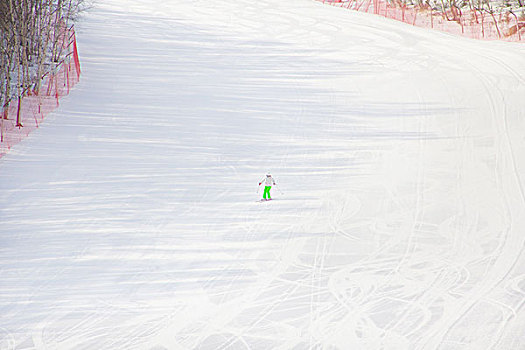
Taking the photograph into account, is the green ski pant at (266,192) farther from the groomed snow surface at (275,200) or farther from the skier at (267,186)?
the groomed snow surface at (275,200)

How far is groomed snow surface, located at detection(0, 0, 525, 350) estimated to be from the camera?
9.20 meters

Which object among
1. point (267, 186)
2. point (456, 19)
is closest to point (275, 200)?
point (267, 186)

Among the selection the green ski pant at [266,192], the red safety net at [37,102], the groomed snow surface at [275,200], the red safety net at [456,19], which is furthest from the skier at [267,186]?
the red safety net at [456,19]

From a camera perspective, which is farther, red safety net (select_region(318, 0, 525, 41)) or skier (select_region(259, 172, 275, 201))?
red safety net (select_region(318, 0, 525, 41))

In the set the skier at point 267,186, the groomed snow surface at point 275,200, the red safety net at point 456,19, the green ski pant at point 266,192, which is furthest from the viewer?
the red safety net at point 456,19

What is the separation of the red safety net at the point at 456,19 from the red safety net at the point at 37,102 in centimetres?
1130

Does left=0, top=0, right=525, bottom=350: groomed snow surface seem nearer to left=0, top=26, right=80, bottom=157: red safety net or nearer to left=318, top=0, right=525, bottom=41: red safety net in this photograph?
left=0, top=26, right=80, bottom=157: red safety net

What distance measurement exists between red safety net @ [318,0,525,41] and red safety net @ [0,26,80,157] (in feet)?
37.1

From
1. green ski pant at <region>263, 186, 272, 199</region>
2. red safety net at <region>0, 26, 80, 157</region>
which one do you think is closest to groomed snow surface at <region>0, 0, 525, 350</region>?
green ski pant at <region>263, 186, 272, 199</region>

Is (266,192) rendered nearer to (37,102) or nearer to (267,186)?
(267,186)

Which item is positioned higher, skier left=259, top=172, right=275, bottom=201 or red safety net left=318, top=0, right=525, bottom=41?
red safety net left=318, top=0, right=525, bottom=41

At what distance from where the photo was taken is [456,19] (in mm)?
24156

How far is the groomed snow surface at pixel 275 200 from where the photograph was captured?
362 inches

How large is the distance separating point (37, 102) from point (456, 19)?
13957mm
